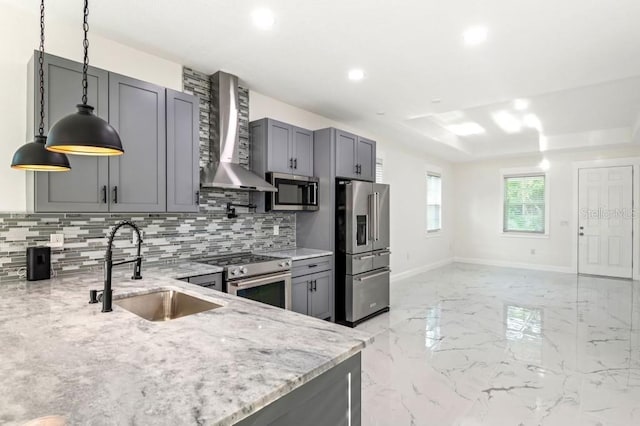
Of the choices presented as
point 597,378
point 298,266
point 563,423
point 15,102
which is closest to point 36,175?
point 15,102

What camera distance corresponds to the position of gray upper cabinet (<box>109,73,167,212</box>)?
2543 millimetres

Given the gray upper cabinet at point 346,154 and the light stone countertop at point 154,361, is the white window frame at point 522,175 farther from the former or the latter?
the light stone countertop at point 154,361

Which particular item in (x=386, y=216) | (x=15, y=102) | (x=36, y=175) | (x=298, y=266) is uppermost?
(x=15, y=102)

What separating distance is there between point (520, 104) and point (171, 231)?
4806 mm

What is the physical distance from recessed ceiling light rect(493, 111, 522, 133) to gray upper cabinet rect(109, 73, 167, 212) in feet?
15.6

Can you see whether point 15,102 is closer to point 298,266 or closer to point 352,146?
point 298,266

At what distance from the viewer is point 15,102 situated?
2396mm

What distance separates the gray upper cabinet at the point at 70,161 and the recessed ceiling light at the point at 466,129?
5425 mm

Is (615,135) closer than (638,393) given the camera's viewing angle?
No

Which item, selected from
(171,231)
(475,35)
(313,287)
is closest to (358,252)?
(313,287)

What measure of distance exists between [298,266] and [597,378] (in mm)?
2743

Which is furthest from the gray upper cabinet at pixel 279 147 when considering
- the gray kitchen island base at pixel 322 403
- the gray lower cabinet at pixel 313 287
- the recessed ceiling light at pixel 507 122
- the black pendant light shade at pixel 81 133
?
the recessed ceiling light at pixel 507 122

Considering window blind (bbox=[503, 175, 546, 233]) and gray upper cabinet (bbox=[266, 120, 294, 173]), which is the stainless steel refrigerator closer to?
gray upper cabinet (bbox=[266, 120, 294, 173])

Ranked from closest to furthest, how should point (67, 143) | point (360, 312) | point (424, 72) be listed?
point (67, 143) → point (424, 72) → point (360, 312)
